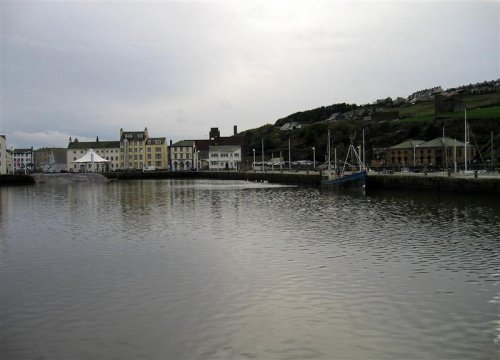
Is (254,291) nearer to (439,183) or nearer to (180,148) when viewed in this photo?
(439,183)

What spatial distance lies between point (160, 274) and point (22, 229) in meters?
18.2

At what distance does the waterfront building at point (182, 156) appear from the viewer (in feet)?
594

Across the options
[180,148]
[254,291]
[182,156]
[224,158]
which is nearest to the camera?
[254,291]

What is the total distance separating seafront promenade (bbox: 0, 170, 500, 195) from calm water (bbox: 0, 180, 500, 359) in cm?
2296

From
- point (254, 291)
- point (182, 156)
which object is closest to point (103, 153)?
point (182, 156)

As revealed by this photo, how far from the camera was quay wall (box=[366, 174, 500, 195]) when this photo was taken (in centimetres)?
5231

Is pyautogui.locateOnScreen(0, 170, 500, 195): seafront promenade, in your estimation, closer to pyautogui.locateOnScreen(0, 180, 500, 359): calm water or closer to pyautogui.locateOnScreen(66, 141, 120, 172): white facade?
pyautogui.locateOnScreen(0, 180, 500, 359): calm water

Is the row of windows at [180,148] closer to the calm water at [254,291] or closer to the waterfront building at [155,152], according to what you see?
the waterfront building at [155,152]

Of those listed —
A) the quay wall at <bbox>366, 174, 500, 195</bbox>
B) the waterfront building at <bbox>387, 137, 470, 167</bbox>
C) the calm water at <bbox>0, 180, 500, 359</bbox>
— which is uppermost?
the waterfront building at <bbox>387, 137, 470, 167</bbox>

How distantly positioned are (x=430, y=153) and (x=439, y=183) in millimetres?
67014

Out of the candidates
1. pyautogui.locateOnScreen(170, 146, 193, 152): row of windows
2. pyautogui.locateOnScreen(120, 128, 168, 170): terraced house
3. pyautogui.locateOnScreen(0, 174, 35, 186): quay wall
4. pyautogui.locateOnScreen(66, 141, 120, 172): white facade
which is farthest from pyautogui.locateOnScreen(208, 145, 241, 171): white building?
pyautogui.locateOnScreen(0, 174, 35, 186): quay wall

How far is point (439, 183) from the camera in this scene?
59.8m

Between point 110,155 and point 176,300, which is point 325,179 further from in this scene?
point 110,155

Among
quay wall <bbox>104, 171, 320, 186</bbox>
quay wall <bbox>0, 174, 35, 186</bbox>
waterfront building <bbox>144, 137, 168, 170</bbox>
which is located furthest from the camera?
waterfront building <bbox>144, 137, 168, 170</bbox>
